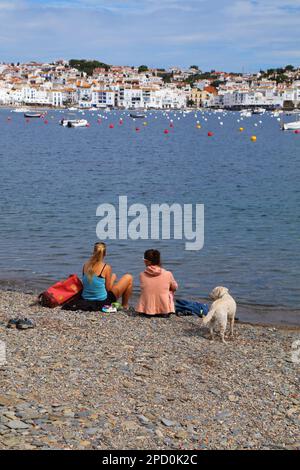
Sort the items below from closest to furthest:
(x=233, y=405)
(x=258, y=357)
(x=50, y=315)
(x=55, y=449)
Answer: (x=55, y=449) < (x=233, y=405) < (x=258, y=357) < (x=50, y=315)

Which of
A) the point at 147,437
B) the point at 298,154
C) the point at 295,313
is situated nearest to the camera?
the point at 147,437

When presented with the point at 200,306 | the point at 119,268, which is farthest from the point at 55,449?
the point at 119,268

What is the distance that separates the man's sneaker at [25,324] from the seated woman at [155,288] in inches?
77.6

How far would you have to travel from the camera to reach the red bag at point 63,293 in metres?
11.6

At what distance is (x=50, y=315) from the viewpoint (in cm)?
1083

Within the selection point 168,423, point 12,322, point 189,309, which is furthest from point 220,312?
point 168,423

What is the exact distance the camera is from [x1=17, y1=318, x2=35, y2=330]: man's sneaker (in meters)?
9.70

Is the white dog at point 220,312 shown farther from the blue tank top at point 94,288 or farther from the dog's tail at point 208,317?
the blue tank top at point 94,288

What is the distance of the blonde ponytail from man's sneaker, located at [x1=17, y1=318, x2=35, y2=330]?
162cm

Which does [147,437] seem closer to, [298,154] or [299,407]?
[299,407]

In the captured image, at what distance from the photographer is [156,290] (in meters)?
11.2

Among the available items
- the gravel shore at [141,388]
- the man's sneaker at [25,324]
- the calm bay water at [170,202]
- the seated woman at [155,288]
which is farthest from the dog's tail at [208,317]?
the calm bay water at [170,202]
